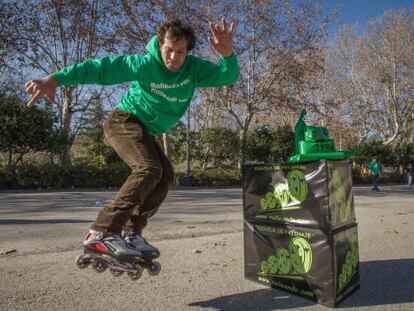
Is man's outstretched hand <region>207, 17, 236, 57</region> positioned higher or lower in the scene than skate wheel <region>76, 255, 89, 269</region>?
higher

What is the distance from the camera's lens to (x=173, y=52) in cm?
330

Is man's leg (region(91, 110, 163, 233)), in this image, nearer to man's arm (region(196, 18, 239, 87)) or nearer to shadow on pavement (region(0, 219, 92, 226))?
man's arm (region(196, 18, 239, 87))

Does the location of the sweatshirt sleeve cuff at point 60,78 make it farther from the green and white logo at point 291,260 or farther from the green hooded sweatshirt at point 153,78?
the green and white logo at point 291,260

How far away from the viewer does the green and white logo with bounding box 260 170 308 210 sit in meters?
3.39

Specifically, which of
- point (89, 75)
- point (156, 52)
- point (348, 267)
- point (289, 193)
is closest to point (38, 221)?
point (89, 75)

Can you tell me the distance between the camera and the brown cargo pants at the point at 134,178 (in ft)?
10.4

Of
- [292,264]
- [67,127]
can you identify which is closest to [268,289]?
[292,264]

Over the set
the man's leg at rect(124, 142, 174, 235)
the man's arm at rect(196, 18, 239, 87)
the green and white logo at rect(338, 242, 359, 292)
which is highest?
the man's arm at rect(196, 18, 239, 87)

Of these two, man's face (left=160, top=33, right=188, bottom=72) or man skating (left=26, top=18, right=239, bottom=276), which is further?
man's face (left=160, top=33, right=188, bottom=72)

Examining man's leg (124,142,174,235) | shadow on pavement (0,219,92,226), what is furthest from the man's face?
shadow on pavement (0,219,92,226)

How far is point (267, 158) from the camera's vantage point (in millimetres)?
28188

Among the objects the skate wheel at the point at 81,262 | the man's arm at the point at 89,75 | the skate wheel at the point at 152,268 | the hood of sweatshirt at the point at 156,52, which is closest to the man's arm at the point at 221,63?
the hood of sweatshirt at the point at 156,52

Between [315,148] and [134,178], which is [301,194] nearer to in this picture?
[315,148]

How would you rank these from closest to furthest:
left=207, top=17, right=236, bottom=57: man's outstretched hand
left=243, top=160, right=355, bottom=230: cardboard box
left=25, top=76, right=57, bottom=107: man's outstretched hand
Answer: left=25, top=76, right=57, bottom=107: man's outstretched hand < left=243, top=160, right=355, bottom=230: cardboard box < left=207, top=17, right=236, bottom=57: man's outstretched hand
